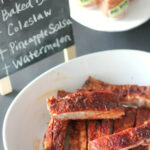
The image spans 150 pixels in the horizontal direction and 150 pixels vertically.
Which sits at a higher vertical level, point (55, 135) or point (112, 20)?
point (112, 20)

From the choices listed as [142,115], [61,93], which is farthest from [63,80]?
[142,115]

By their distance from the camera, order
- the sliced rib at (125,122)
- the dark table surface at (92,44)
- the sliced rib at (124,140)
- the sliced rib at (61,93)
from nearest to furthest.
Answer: the sliced rib at (124,140) → the sliced rib at (125,122) → the sliced rib at (61,93) → the dark table surface at (92,44)

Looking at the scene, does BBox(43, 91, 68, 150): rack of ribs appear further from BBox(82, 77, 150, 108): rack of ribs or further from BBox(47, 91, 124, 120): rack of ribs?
BBox(82, 77, 150, 108): rack of ribs

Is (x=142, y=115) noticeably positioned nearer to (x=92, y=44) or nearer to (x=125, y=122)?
(x=125, y=122)

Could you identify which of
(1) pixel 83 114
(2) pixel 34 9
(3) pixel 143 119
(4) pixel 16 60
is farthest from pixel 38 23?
(3) pixel 143 119

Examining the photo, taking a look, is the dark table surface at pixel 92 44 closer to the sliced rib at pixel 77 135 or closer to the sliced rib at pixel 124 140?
the sliced rib at pixel 77 135

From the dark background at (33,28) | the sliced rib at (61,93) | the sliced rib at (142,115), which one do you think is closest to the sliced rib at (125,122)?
the sliced rib at (142,115)
